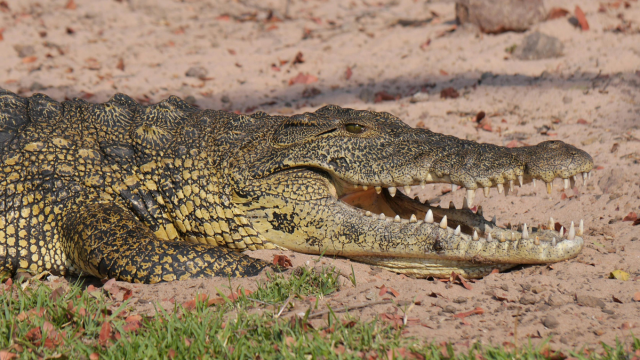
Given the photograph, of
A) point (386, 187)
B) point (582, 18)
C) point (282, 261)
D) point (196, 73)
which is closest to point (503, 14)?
point (582, 18)

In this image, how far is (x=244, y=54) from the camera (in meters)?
9.45

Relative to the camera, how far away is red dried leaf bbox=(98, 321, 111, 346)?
2.84m

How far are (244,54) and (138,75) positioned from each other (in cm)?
163

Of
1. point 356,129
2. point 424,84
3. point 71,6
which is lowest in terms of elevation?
point 424,84

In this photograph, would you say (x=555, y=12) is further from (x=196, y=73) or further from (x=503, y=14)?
(x=196, y=73)

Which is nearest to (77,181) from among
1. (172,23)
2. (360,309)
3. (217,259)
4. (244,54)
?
(217,259)

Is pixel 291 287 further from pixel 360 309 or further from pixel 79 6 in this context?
pixel 79 6

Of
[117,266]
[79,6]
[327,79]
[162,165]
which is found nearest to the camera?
[117,266]

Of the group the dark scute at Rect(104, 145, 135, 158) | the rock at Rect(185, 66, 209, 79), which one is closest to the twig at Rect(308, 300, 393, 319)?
the dark scute at Rect(104, 145, 135, 158)

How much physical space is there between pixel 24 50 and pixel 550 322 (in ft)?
28.0

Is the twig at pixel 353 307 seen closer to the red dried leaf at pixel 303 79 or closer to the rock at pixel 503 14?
the red dried leaf at pixel 303 79

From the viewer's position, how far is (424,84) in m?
7.79

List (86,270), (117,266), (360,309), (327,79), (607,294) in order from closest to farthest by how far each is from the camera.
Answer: (360,309) < (607,294) < (117,266) < (86,270) < (327,79)

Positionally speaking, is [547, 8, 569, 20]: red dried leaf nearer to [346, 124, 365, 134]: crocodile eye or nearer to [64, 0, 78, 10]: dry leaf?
[346, 124, 365, 134]: crocodile eye
